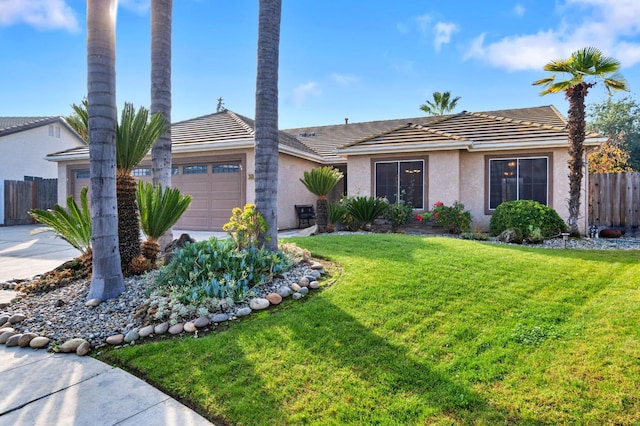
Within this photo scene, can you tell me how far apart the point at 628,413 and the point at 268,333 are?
2770 mm

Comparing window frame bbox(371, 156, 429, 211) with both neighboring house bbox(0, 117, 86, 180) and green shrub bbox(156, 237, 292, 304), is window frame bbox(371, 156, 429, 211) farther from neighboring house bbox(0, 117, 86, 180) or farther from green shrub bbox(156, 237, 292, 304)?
neighboring house bbox(0, 117, 86, 180)

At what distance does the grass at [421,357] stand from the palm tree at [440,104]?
93.4ft

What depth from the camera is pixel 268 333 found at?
3.63 meters

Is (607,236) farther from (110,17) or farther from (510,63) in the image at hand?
(110,17)

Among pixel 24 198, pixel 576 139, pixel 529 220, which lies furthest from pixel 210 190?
pixel 576 139

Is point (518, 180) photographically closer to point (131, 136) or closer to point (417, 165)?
point (417, 165)

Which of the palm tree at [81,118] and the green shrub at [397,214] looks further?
the green shrub at [397,214]

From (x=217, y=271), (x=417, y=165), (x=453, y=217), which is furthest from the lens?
(x=417, y=165)

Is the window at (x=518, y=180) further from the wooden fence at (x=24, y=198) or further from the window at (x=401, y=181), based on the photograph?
the wooden fence at (x=24, y=198)

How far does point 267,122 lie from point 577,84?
29.4 feet

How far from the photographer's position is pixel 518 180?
12.4 meters

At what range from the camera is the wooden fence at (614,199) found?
12.2 metres

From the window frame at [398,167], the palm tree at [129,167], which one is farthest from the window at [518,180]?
the palm tree at [129,167]

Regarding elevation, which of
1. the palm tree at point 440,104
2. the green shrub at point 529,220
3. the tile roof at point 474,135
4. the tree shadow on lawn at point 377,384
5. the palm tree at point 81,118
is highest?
the palm tree at point 440,104
